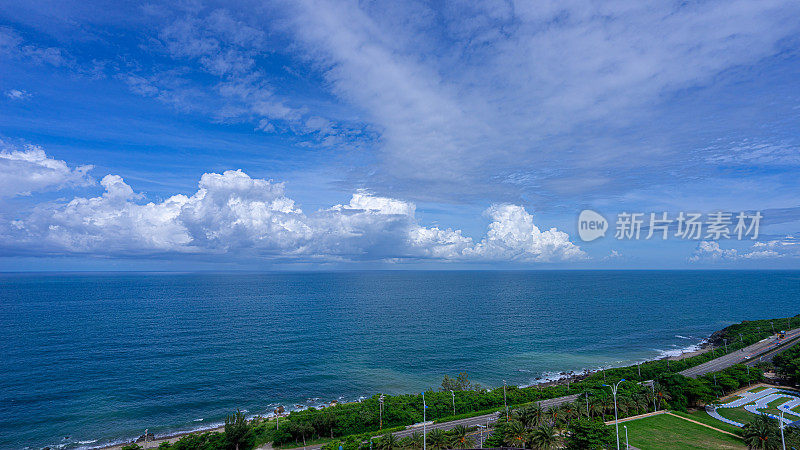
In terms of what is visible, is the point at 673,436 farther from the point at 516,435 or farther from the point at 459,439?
the point at 459,439

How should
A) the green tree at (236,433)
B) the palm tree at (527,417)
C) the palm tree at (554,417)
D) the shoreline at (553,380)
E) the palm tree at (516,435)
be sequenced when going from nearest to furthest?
the palm tree at (516,435), the green tree at (236,433), the palm tree at (527,417), the palm tree at (554,417), the shoreline at (553,380)

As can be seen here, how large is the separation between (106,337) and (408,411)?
112 meters

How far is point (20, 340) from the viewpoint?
10738 centimetres

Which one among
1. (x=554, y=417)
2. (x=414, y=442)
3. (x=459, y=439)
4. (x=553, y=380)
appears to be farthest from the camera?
(x=553, y=380)

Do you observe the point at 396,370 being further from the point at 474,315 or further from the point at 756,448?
the point at 474,315

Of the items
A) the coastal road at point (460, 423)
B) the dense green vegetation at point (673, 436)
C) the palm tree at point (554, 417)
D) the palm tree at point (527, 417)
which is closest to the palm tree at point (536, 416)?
the palm tree at point (527, 417)

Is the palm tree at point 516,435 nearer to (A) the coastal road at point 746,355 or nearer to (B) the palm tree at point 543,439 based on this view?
(B) the palm tree at point 543,439

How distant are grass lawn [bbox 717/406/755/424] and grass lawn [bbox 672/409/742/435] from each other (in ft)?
9.11

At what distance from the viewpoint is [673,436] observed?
54344 mm

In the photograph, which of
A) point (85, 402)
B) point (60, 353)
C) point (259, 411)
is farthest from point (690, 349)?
point (60, 353)

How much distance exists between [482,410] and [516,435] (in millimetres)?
18465

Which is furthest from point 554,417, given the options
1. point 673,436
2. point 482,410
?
point 673,436

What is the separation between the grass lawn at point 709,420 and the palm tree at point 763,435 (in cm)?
516

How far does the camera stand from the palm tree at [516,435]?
→ 48469mm
